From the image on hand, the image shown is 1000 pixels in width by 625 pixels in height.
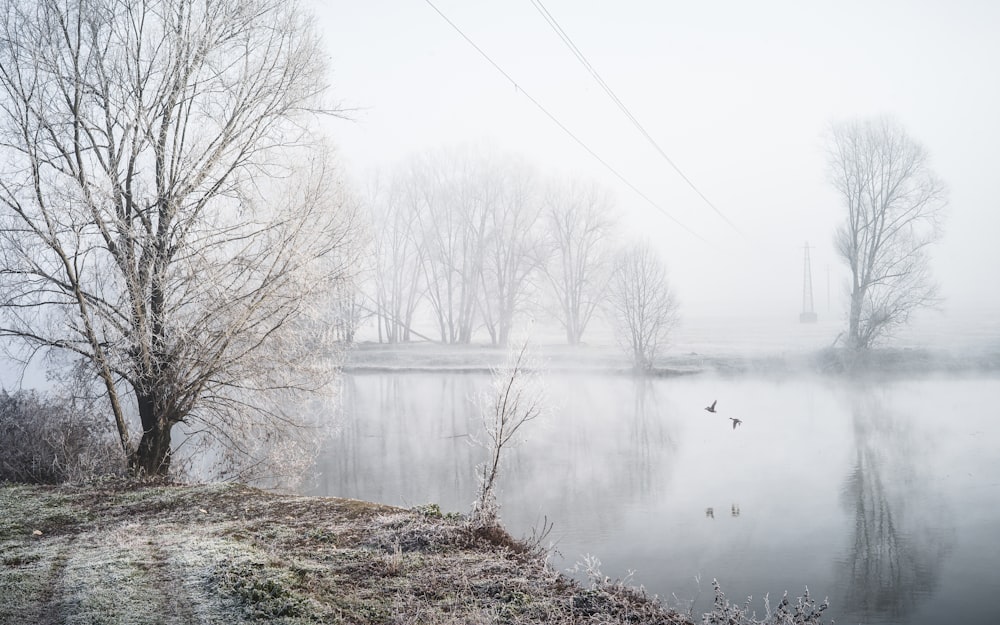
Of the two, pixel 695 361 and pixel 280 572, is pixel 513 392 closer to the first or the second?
pixel 280 572

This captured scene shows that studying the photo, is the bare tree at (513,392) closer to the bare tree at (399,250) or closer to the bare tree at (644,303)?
the bare tree at (644,303)

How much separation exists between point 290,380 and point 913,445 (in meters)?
14.9

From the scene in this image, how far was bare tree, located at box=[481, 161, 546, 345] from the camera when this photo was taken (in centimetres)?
3956

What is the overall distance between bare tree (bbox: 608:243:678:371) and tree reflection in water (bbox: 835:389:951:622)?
14008 mm

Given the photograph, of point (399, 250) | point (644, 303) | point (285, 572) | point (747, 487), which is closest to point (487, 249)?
point (399, 250)

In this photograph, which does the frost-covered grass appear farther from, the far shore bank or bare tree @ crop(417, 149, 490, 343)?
bare tree @ crop(417, 149, 490, 343)

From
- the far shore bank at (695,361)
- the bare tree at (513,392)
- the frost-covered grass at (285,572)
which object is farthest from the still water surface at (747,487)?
the far shore bank at (695,361)

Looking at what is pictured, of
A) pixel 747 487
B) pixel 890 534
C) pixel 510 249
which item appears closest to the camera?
pixel 890 534

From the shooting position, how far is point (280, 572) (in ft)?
13.8

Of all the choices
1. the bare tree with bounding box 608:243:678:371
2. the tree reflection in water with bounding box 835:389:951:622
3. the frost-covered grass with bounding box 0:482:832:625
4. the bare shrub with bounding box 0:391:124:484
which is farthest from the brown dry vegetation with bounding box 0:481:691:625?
the bare tree with bounding box 608:243:678:371

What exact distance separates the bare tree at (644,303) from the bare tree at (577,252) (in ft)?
25.0

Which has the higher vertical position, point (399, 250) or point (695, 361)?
point (399, 250)

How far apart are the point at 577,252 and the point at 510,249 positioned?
419 cm

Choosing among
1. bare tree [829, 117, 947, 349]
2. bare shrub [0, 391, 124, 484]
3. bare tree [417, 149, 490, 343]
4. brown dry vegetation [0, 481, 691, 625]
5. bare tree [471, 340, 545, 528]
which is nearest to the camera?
brown dry vegetation [0, 481, 691, 625]
